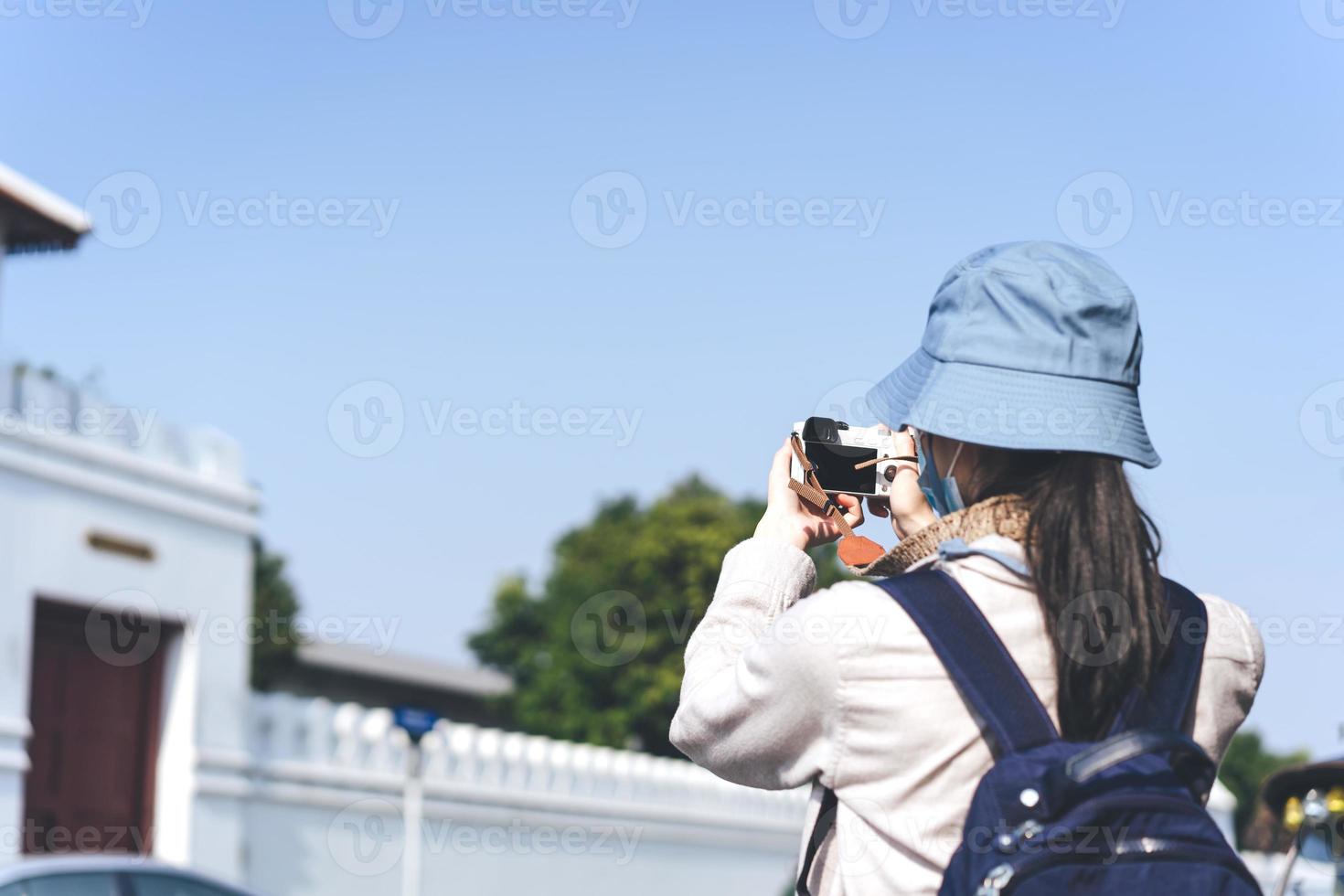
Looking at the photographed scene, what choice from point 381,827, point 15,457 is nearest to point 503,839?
point 381,827

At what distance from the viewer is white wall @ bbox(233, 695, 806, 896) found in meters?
15.2

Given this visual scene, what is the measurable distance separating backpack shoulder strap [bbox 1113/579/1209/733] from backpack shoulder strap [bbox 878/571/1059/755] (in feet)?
0.34

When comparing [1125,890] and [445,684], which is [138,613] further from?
[445,684]

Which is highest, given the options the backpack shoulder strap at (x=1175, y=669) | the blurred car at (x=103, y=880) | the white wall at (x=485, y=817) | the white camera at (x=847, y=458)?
the white camera at (x=847, y=458)

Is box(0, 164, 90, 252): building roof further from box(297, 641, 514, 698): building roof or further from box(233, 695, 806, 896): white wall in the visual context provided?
box(297, 641, 514, 698): building roof

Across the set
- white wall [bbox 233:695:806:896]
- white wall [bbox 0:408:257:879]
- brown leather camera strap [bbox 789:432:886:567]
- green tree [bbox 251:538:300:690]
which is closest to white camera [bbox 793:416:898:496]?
brown leather camera strap [bbox 789:432:886:567]

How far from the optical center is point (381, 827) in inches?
631

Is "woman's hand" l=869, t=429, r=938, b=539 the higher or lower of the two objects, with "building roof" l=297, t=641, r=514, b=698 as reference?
higher

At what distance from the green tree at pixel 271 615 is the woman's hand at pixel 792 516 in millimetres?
24225

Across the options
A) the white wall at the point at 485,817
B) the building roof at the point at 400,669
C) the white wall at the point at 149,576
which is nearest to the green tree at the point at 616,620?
the building roof at the point at 400,669

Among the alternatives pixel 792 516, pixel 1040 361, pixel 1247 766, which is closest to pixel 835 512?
pixel 792 516

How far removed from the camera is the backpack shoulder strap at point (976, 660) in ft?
4.84

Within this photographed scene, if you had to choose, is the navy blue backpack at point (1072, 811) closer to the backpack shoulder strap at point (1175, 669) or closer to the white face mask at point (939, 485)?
the backpack shoulder strap at point (1175, 669)

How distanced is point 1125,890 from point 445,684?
→ 33.0 metres
